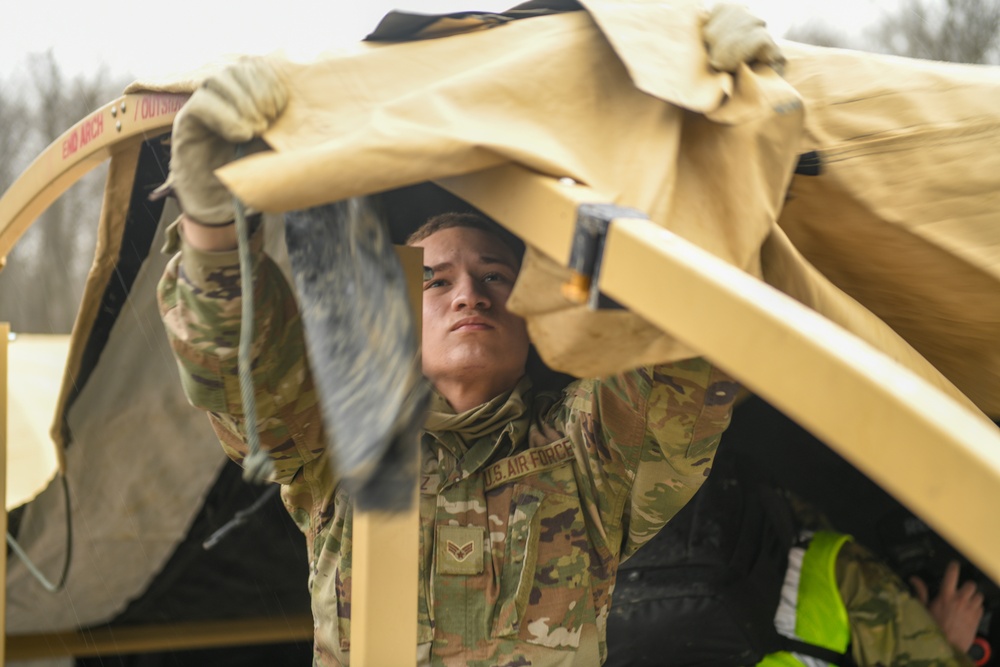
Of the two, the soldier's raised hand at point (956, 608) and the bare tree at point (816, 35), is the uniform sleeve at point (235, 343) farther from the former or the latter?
the bare tree at point (816, 35)

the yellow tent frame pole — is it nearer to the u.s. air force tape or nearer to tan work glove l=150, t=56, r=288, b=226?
tan work glove l=150, t=56, r=288, b=226

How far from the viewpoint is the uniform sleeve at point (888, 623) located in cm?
252

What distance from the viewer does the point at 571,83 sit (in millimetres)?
1079

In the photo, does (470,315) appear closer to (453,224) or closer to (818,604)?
(453,224)

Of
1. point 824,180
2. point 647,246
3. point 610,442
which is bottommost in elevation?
point 610,442

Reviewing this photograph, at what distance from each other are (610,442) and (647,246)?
867mm

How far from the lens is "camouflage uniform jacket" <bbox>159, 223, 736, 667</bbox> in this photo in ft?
5.07

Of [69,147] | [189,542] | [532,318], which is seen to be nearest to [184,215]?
[532,318]

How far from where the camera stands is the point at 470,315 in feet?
5.81

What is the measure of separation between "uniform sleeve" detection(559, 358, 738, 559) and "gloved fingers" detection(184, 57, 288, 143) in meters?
0.67

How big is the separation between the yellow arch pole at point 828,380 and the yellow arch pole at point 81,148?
810 mm

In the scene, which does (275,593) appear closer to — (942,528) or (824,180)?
(824,180)

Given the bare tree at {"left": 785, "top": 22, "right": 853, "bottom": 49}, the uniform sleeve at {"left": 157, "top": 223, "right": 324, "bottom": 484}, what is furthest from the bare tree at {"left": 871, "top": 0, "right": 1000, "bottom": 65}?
the uniform sleeve at {"left": 157, "top": 223, "right": 324, "bottom": 484}

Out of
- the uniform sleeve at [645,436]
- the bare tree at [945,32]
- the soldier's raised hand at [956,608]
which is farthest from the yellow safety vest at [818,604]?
the bare tree at [945,32]
